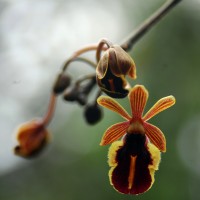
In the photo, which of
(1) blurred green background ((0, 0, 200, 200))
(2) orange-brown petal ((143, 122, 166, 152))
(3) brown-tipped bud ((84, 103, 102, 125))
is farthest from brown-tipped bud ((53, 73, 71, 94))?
(1) blurred green background ((0, 0, 200, 200))

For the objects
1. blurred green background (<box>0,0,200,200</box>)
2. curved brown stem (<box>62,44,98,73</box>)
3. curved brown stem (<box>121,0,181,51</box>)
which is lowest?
curved brown stem (<box>121,0,181,51</box>)

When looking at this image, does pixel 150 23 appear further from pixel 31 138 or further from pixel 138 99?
pixel 31 138

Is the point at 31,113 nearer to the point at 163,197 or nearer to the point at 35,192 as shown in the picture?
the point at 35,192

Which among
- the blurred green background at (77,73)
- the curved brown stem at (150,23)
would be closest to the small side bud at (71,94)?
the curved brown stem at (150,23)

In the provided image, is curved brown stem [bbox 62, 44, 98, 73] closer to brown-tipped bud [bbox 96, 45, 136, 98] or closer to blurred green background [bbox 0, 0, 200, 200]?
brown-tipped bud [bbox 96, 45, 136, 98]

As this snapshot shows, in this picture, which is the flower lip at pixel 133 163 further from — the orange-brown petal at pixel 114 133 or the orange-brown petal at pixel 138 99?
the orange-brown petal at pixel 138 99
